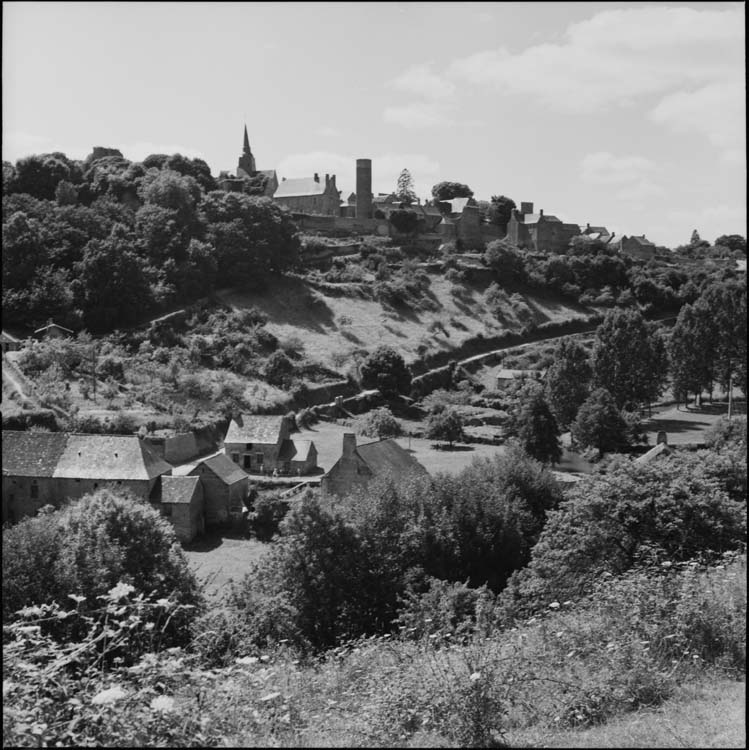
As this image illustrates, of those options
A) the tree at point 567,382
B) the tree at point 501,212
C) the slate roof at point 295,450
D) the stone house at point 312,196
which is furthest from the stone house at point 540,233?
the slate roof at point 295,450

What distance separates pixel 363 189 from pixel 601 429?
39.9m

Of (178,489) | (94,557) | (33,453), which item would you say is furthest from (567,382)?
(94,557)

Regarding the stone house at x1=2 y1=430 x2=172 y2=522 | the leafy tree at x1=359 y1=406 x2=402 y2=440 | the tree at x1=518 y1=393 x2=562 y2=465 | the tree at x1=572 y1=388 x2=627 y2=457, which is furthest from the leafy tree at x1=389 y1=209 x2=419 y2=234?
the stone house at x1=2 y1=430 x2=172 y2=522

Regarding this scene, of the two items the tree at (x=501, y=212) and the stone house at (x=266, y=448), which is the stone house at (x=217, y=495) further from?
the tree at (x=501, y=212)

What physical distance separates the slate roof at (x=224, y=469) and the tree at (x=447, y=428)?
11411 millimetres

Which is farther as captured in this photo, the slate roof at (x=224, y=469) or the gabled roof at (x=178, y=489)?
the slate roof at (x=224, y=469)

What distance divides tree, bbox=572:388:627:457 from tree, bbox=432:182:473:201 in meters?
47.4

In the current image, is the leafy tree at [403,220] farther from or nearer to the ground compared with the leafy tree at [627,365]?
farther from the ground

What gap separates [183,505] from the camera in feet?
80.7

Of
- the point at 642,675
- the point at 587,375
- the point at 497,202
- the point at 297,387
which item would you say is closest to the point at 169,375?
the point at 297,387

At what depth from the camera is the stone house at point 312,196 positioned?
69.4 m

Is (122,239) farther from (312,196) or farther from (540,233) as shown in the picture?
(540,233)

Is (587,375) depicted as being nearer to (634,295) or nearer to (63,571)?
(634,295)

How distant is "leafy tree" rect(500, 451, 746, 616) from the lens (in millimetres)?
14703
